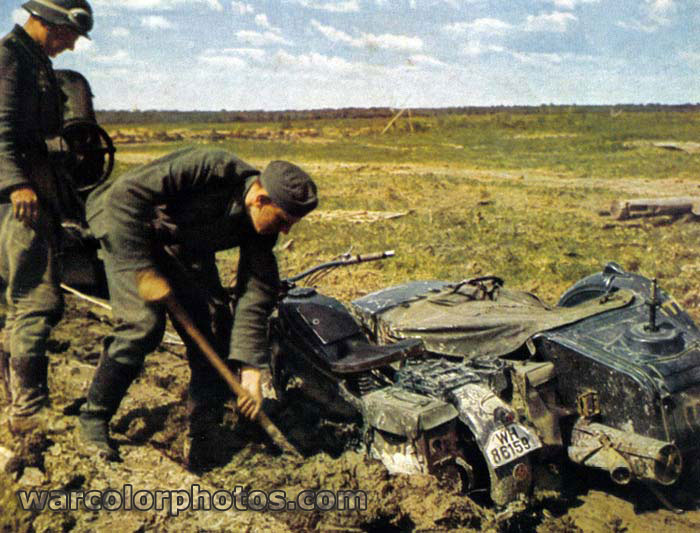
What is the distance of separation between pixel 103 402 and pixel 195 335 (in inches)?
25.0

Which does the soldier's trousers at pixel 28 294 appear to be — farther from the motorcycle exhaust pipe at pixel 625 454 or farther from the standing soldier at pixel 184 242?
the motorcycle exhaust pipe at pixel 625 454

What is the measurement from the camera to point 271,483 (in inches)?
153

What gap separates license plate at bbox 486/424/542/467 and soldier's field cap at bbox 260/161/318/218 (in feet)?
4.79

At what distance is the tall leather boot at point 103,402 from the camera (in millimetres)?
3723

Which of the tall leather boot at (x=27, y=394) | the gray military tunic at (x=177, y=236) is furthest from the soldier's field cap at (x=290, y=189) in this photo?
the tall leather boot at (x=27, y=394)

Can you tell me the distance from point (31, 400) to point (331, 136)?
3829 cm

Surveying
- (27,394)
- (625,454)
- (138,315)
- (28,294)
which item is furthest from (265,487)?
(625,454)

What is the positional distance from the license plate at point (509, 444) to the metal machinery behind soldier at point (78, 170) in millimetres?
2682

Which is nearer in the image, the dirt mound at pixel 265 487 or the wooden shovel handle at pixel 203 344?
the dirt mound at pixel 265 487

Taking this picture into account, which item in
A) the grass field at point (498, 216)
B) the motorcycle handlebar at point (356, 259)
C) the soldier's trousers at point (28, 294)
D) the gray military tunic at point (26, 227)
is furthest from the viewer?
the grass field at point (498, 216)

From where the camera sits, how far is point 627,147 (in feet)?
93.6

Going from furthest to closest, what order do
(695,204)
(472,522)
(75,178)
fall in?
1. (695,204)
2. (75,178)
3. (472,522)

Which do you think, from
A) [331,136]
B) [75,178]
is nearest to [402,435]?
[75,178]

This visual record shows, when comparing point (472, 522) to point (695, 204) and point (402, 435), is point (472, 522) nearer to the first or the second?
point (402, 435)
